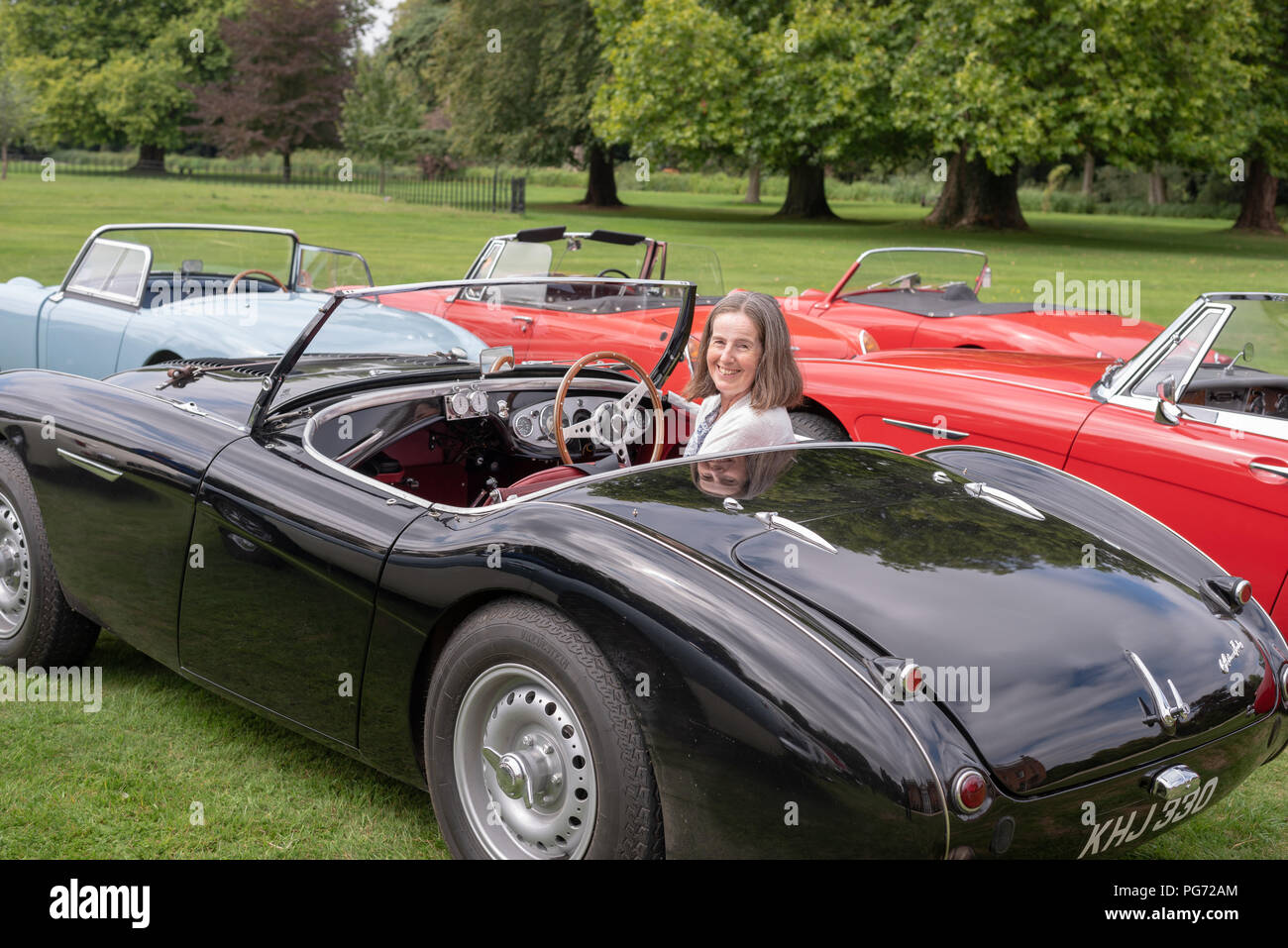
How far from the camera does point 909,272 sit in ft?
31.0

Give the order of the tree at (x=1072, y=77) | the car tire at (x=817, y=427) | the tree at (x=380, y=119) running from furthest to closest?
the tree at (x=380, y=119), the tree at (x=1072, y=77), the car tire at (x=817, y=427)

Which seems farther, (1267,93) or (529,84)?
(529,84)

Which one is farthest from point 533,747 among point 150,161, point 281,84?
point 150,161

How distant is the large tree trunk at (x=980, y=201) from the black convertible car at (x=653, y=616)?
32.5 m

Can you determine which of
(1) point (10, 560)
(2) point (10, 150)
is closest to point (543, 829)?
(1) point (10, 560)

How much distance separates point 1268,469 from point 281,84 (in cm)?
5470

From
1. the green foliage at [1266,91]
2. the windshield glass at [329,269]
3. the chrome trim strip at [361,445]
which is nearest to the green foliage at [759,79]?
the green foliage at [1266,91]

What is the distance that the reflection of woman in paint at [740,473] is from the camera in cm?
325

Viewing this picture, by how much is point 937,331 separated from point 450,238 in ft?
68.6

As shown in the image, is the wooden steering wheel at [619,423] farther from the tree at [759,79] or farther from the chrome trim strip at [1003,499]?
the tree at [759,79]

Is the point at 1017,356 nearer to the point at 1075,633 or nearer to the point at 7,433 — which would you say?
the point at 1075,633

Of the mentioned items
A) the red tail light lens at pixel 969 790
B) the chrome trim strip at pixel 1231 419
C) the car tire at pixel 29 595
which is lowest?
the car tire at pixel 29 595

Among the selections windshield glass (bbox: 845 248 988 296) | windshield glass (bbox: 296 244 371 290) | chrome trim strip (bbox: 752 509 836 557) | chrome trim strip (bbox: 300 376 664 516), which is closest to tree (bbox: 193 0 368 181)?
windshield glass (bbox: 296 244 371 290)

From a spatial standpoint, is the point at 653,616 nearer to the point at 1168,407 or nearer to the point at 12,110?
the point at 1168,407
